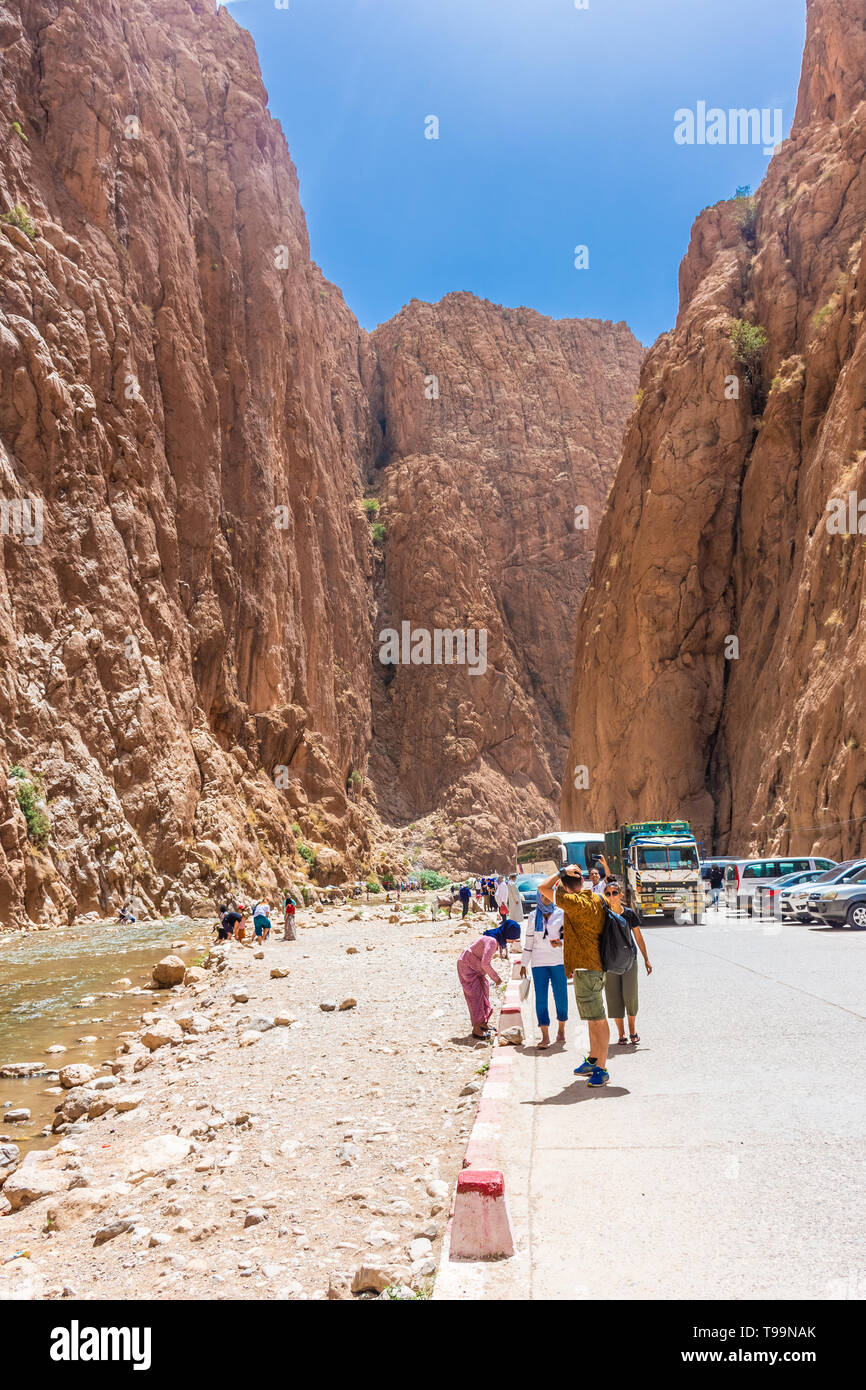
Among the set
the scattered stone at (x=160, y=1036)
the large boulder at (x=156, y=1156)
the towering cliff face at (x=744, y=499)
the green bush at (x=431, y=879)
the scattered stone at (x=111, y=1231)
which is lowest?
the green bush at (x=431, y=879)

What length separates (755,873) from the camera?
27.8 m

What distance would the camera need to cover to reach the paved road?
3.81 metres

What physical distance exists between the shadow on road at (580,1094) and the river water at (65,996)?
464cm

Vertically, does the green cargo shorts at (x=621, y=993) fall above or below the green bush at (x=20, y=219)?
below

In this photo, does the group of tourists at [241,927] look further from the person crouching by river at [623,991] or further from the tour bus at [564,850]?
the person crouching by river at [623,991]

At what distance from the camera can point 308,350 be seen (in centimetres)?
6594

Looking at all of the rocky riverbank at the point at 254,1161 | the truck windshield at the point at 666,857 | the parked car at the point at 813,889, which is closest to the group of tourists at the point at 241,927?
the truck windshield at the point at 666,857

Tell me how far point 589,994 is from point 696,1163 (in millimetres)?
2426

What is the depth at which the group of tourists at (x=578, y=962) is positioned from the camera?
757 centimetres

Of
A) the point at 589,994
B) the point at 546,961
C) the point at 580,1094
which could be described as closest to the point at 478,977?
the point at 546,961

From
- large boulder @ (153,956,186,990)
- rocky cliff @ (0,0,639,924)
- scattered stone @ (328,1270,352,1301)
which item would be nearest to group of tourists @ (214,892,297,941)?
rocky cliff @ (0,0,639,924)

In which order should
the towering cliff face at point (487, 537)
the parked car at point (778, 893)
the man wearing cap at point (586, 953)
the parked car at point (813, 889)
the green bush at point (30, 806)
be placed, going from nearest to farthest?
1. the man wearing cap at point (586, 953)
2. the parked car at point (813, 889)
3. the parked car at point (778, 893)
4. the green bush at point (30, 806)
5. the towering cliff face at point (487, 537)

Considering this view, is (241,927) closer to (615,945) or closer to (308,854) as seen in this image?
(615,945)

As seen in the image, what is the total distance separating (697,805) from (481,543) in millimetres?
54297
